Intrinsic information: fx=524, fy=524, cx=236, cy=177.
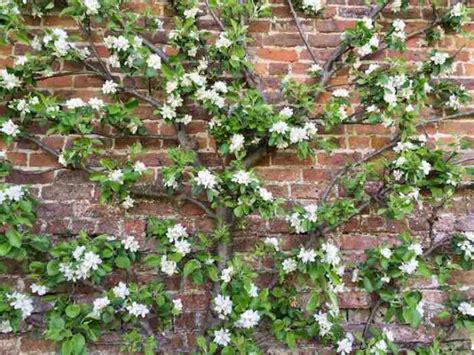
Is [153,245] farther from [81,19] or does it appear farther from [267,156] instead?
[81,19]

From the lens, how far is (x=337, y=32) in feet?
6.97

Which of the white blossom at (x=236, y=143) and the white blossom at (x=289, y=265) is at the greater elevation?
the white blossom at (x=236, y=143)

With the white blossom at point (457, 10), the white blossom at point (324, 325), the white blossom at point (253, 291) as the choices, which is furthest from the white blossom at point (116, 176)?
the white blossom at point (457, 10)

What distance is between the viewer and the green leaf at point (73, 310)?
1.67 meters

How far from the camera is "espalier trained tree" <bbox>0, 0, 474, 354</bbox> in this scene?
5.67 ft

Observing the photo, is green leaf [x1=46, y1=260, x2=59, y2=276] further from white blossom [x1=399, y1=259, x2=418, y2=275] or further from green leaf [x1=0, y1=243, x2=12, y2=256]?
white blossom [x1=399, y1=259, x2=418, y2=275]

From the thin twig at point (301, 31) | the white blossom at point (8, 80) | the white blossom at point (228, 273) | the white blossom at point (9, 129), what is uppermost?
Answer: the thin twig at point (301, 31)

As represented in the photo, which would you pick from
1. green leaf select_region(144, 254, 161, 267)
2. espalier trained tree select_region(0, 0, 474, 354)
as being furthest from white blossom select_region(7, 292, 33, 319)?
green leaf select_region(144, 254, 161, 267)

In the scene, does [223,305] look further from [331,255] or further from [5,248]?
[5,248]

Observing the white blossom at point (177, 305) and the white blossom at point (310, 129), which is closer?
the white blossom at point (177, 305)

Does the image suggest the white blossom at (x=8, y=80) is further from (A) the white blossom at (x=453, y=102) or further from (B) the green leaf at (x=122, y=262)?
(A) the white blossom at (x=453, y=102)

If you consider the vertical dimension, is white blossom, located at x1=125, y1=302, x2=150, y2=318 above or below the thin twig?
below

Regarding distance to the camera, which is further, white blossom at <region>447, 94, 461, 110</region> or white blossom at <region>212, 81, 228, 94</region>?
white blossom at <region>447, 94, 461, 110</region>

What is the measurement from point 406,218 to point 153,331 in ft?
3.30
